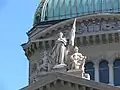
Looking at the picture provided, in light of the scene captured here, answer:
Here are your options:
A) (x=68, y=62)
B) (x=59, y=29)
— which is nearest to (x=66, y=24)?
(x=59, y=29)

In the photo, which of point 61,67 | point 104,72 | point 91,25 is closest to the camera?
point 61,67

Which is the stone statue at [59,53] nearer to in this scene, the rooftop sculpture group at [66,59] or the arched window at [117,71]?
the rooftop sculpture group at [66,59]

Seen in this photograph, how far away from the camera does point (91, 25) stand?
137ft

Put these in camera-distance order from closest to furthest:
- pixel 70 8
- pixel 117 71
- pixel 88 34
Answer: pixel 117 71 → pixel 88 34 → pixel 70 8

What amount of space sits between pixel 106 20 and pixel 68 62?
8.47m

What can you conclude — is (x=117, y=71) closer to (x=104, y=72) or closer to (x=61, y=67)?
(x=104, y=72)

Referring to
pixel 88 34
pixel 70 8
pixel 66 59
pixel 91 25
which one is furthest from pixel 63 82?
pixel 70 8

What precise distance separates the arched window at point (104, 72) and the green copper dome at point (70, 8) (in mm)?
3755

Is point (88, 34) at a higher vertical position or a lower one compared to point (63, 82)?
higher

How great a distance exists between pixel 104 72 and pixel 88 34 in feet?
8.38

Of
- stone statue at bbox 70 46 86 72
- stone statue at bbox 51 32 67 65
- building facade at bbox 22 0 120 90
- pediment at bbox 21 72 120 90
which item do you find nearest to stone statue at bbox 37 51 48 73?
building facade at bbox 22 0 120 90

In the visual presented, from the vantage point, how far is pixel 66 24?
138 ft

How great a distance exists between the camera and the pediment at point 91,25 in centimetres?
4156

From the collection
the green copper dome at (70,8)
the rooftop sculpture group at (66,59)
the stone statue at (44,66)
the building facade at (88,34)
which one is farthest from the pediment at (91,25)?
the rooftop sculpture group at (66,59)
